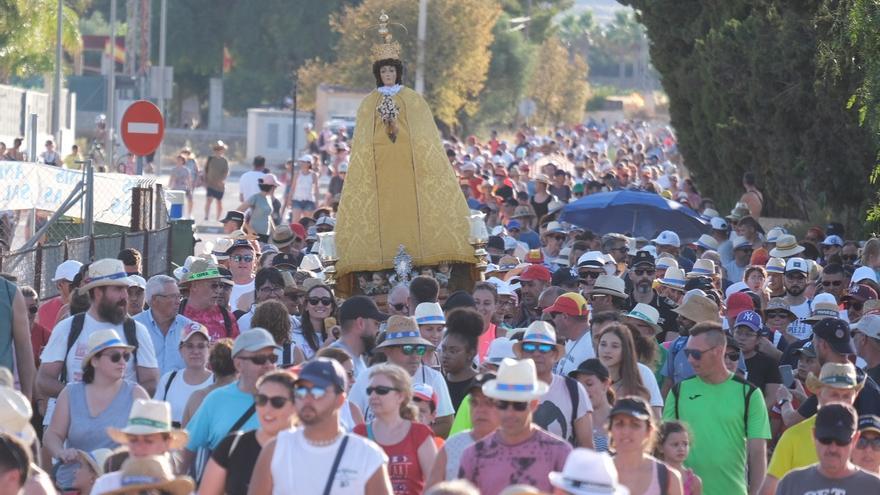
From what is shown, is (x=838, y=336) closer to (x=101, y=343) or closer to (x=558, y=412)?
(x=558, y=412)

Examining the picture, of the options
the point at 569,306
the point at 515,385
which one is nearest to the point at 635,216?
the point at 569,306

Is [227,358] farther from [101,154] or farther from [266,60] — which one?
[266,60]

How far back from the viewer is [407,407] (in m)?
8.04

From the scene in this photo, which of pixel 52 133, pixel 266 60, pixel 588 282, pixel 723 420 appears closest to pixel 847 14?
pixel 588 282

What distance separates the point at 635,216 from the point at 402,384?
12966 mm

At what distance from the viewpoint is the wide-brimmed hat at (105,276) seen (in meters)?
10.1

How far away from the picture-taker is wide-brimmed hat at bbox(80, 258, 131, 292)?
33.0ft

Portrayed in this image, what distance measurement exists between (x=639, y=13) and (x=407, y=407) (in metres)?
20.6

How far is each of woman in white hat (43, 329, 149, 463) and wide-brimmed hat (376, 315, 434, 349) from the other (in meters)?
1.33

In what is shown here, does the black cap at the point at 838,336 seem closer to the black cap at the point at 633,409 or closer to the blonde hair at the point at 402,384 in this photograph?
the black cap at the point at 633,409

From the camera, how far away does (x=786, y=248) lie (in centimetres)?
1672

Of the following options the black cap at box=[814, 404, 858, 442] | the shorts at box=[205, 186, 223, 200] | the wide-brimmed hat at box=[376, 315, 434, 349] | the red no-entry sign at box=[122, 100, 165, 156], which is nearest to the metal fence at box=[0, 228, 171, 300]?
the red no-entry sign at box=[122, 100, 165, 156]

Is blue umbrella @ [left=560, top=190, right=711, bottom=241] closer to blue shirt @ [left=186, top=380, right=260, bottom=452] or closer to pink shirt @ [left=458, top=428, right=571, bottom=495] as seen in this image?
blue shirt @ [left=186, top=380, right=260, bottom=452]

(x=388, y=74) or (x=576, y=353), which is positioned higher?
(x=388, y=74)
